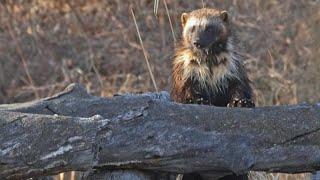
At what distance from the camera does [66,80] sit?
10.6 m

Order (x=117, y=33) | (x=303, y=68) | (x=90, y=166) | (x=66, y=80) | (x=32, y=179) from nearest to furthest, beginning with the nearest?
(x=90, y=166), (x=32, y=179), (x=303, y=68), (x=66, y=80), (x=117, y=33)

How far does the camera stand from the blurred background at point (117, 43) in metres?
10.2

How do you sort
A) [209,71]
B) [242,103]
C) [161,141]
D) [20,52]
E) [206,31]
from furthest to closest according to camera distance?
[20,52] → [206,31] → [209,71] → [242,103] → [161,141]

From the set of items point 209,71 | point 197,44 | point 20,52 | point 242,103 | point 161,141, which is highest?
point 20,52

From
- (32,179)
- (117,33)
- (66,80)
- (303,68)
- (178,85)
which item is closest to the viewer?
(32,179)

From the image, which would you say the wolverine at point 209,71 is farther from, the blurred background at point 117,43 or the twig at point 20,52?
the twig at point 20,52

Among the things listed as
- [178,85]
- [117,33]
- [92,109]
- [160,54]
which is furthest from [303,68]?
[92,109]

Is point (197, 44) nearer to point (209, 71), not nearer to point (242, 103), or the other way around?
point (209, 71)

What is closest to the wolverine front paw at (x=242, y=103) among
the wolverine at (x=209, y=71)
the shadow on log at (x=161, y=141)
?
the wolverine at (x=209, y=71)

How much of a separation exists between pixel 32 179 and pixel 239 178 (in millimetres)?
958

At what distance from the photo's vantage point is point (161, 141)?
3764 millimetres

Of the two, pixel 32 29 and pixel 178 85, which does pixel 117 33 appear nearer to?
pixel 32 29

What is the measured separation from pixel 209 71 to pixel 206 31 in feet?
0.94

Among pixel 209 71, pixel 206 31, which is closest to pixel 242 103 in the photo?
pixel 209 71
